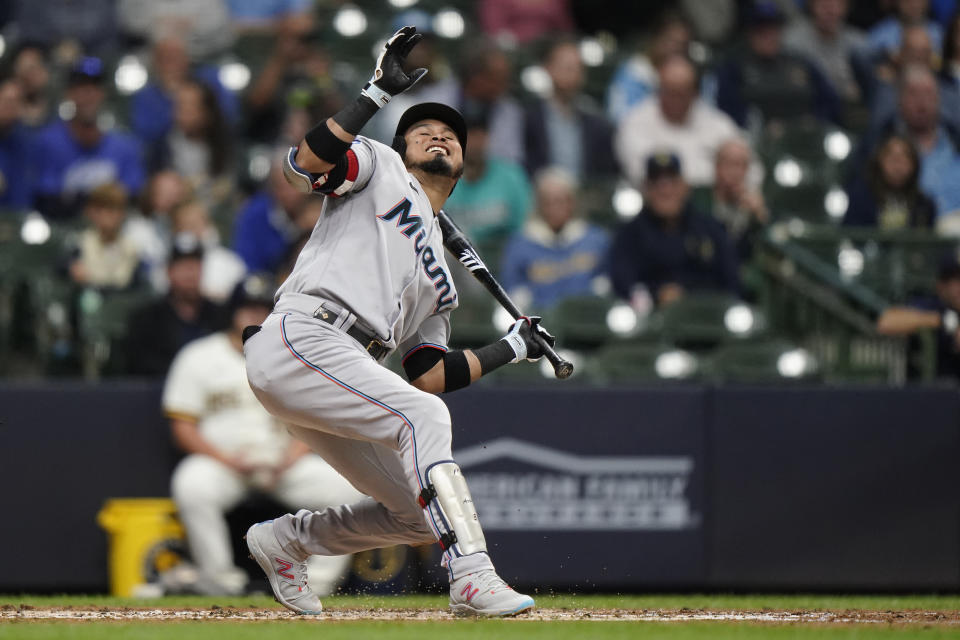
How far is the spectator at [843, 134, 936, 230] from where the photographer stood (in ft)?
31.6

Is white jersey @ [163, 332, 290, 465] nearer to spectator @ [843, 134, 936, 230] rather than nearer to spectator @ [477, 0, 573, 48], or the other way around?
spectator @ [843, 134, 936, 230]

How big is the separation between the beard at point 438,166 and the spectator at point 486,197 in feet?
14.2

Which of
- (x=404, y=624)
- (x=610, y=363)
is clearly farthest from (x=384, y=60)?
(x=610, y=363)

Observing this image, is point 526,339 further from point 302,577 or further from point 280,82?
point 280,82

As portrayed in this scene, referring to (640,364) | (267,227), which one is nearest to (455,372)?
(640,364)

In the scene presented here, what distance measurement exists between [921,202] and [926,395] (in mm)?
2322

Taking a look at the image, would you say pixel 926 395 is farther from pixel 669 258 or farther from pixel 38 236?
pixel 38 236

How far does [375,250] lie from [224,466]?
9.63ft

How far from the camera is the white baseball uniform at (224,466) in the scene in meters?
7.23

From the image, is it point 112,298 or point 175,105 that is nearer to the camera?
point 112,298

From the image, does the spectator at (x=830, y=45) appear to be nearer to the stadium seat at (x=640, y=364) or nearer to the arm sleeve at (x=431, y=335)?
the stadium seat at (x=640, y=364)

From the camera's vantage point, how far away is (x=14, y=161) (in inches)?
383

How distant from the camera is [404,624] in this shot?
4.64m

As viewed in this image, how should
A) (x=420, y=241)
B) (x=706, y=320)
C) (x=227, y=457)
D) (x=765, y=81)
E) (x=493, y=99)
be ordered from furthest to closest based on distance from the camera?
(x=765, y=81), (x=493, y=99), (x=706, y=320), (x=227, y=457), (x=420, y=241)
